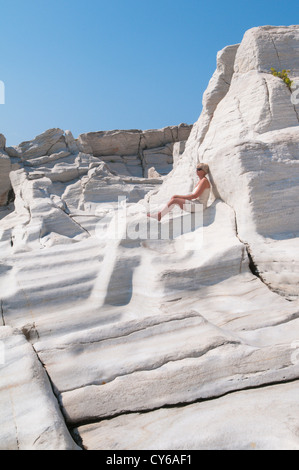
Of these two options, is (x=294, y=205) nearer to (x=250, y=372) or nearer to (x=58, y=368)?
(x=250, y=372)

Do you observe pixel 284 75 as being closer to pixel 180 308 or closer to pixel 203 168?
pixel 203 168

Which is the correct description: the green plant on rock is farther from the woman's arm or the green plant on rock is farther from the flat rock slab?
the flat rock slab

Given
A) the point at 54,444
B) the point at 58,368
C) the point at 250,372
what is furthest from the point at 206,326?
the point at 54,444

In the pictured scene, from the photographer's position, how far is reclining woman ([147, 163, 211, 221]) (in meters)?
5.07

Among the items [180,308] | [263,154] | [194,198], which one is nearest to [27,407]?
[180,308]

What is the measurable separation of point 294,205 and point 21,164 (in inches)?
509

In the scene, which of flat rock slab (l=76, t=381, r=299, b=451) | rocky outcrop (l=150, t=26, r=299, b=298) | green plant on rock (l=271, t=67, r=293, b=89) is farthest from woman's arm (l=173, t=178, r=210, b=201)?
flat rock slab (l=76, t=381, r=299, b=451)

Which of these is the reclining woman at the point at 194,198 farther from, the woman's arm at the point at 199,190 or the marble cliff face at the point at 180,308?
the marble cliff face at the point at 180,308

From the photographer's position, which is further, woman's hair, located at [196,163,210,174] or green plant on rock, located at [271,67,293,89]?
green plant on rock, located at [271,67,293,89]

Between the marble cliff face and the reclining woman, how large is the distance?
0.43 ft

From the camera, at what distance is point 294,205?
445cm

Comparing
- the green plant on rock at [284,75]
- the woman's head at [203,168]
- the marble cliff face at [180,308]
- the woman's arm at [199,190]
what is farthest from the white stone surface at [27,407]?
the green plant on rock at [284,75]

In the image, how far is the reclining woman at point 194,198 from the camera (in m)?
5.07

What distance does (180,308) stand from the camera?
12.0ft
